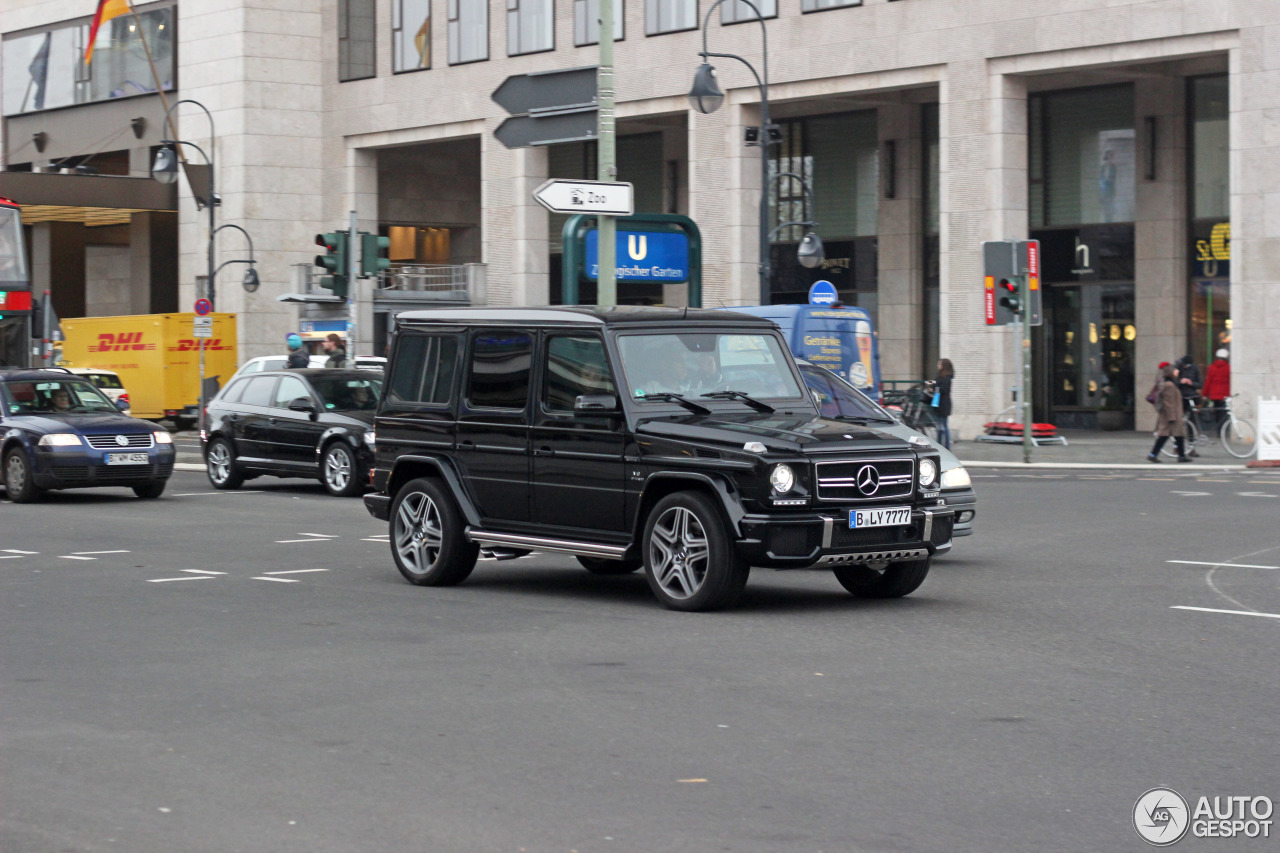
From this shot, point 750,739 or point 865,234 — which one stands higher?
point 865,234

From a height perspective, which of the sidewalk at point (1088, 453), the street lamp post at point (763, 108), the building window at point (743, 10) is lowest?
the sidewalk at point (1088, 453)

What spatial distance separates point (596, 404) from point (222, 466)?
13138 mm

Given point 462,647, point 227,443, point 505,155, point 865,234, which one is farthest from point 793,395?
point 505,155

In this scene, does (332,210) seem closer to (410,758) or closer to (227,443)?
(227,443)

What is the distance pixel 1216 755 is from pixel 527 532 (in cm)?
559

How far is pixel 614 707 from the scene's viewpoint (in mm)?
7309

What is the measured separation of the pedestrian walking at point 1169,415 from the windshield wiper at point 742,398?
687 inches

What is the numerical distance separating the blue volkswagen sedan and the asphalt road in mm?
6813

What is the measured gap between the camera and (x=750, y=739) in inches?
261

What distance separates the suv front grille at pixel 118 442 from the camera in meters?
20.0

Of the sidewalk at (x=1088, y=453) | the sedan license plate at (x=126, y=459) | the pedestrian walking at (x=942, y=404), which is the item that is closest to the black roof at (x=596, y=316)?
the sedan license plate at (x=126, y=459)

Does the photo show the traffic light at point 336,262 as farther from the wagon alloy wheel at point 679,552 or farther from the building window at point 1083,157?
the building window at point 1083,157

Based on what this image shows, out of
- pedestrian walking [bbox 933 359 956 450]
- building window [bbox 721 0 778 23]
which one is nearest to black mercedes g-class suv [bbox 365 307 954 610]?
pedestrian walking [bbox 933 359 956 450]

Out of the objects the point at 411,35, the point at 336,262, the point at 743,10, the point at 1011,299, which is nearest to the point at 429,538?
the point at 336,262
